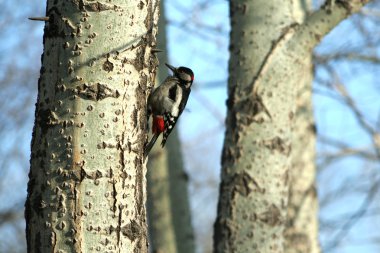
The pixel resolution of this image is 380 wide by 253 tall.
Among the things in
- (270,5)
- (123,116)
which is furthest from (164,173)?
(123,116)

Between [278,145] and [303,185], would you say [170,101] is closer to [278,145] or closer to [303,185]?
[278,145]

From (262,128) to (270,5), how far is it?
924mm

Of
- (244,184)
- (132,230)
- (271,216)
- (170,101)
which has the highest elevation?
(170,101)

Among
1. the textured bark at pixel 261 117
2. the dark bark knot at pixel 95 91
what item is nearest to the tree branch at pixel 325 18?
the textured bark at pixel 261 117

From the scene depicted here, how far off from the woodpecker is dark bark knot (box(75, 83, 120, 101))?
4.26 feet

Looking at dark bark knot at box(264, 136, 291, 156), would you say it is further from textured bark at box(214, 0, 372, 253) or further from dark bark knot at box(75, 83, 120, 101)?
dark bark knot at box(75, 83, 120, 101)

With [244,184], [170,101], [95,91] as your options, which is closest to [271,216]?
[244,184]

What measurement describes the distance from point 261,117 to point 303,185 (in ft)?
9.34

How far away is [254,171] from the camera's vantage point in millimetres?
4629

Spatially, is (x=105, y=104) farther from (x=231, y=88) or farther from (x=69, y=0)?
A: (x=231, y=88)

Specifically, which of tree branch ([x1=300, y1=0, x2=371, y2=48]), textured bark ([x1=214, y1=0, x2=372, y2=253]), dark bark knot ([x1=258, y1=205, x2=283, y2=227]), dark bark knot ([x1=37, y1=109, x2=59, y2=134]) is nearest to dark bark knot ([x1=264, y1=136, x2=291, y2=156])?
textured bark ([x1=214, y1=0, x2=372, y2=253])

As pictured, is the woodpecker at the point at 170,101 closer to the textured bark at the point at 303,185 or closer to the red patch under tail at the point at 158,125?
the red patch under tail at the point at 158,125

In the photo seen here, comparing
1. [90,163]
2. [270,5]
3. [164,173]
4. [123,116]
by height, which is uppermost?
[270,5]

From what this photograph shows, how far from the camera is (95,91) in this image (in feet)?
9.78
